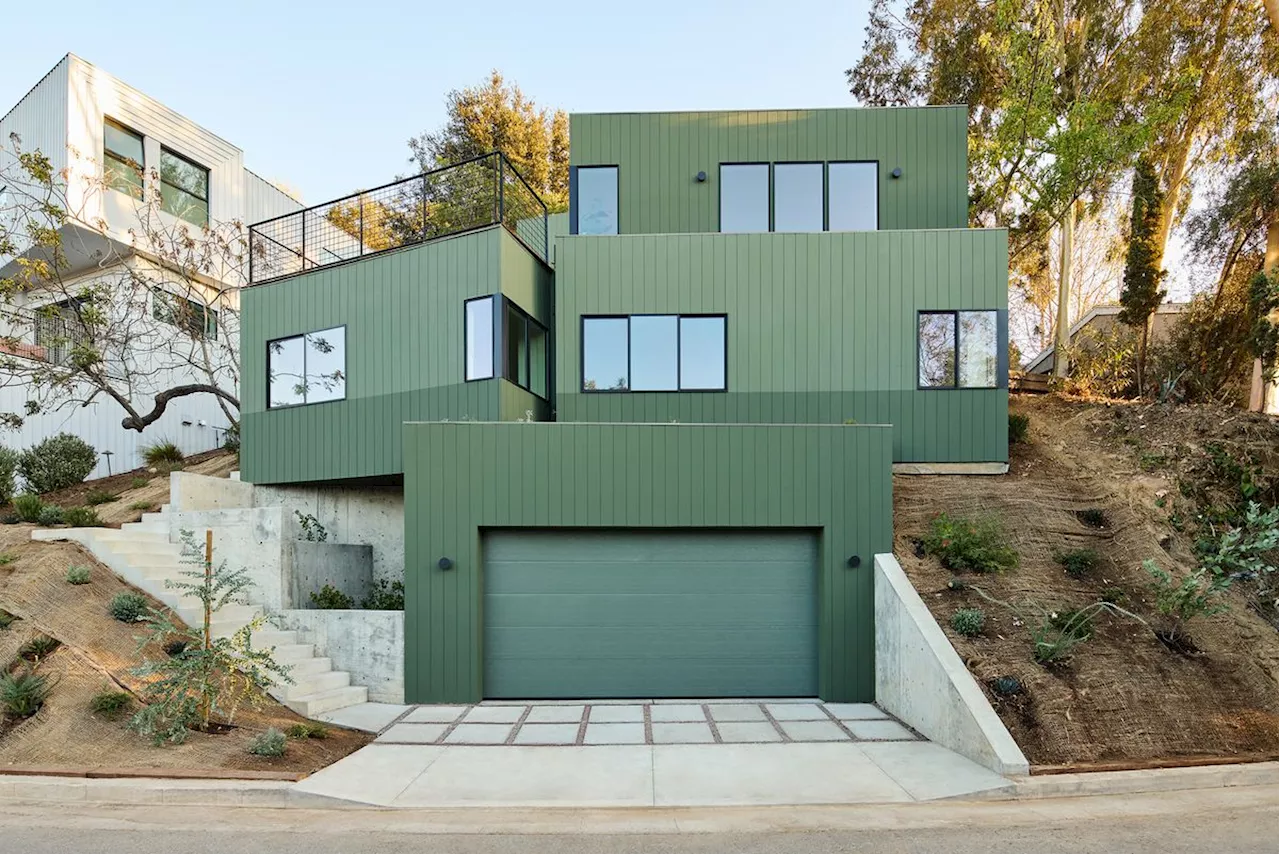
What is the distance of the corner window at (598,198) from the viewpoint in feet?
46.8

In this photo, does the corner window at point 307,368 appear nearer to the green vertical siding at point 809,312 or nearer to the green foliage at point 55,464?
the green vertical siding at point 809,312

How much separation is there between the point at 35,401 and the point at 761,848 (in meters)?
17.5

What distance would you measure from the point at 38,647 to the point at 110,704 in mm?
1418

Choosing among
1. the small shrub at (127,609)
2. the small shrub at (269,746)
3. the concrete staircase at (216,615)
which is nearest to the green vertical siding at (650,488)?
the concrete staircase at (216,615)

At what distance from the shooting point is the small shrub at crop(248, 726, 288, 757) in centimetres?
687

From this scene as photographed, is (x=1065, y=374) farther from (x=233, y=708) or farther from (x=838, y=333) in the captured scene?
(x=233, y=708)

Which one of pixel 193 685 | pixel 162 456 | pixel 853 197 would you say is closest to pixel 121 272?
pixel 162 456

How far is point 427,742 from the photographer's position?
7805 millimetres

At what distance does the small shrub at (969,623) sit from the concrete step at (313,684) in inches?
280

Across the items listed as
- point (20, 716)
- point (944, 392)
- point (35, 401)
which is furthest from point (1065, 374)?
point (35, 401)

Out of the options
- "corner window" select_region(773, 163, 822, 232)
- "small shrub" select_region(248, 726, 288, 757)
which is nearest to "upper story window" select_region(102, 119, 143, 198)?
"corner window" select_region(773, 163, 822, 232)

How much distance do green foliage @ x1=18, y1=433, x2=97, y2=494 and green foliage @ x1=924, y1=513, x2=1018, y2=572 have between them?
15.4m

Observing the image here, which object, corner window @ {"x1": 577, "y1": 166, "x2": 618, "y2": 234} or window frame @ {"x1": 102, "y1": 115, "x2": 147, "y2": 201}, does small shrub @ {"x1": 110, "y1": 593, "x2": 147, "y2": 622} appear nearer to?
corner window @ {"x1": 577, "y1": 166, "x2": 618, "y2": 234}

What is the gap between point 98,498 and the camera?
13617mm
